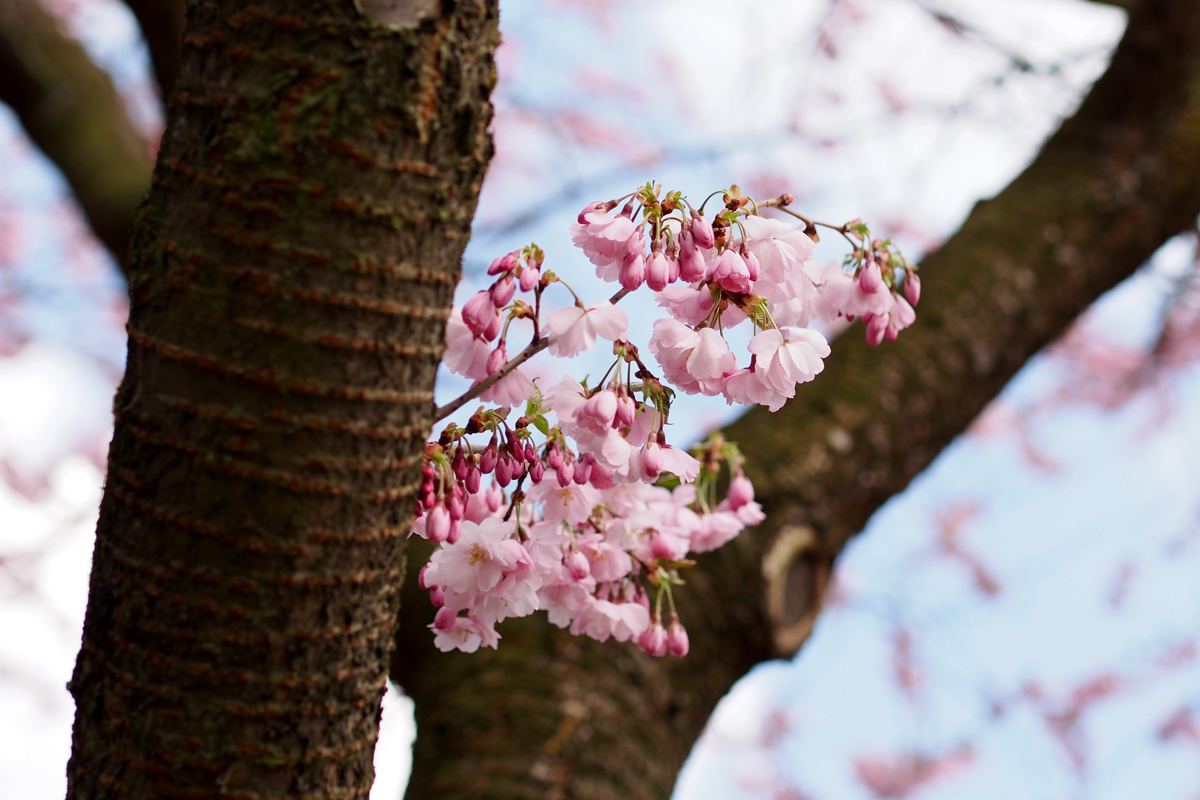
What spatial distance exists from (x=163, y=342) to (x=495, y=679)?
1049mm

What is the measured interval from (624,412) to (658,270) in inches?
4.8

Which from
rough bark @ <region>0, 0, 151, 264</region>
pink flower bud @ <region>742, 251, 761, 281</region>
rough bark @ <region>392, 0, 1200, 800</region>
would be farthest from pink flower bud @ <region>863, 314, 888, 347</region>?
rough bark @ <region>0, 0, 151, 264</region>

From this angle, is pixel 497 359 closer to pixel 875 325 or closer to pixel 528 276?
pixel 528 276

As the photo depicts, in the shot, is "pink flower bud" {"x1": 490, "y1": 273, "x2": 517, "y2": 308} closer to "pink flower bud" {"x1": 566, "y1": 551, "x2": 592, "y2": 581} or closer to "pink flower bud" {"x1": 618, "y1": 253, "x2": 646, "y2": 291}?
"pink flower bud" {"x1": 618, "y1": 253, "x2": 646, "y2": 291}

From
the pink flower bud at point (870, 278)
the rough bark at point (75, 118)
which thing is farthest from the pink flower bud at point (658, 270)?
the rough bark at point (75, 118)

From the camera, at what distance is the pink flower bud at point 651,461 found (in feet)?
2.62

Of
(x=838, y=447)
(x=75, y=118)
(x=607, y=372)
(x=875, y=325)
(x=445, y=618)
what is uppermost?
(x=75, y=118)

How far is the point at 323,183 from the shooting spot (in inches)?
26.2

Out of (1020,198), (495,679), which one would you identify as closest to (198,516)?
(495,679)

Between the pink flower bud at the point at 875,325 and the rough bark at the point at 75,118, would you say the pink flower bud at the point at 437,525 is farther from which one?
the rough bark at the point at 75,118

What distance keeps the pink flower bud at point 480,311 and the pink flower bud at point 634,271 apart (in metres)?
0.11

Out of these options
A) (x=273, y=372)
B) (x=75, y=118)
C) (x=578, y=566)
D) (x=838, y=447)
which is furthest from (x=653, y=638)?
(x=75, y=118)

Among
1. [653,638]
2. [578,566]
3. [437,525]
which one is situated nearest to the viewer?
[437,525]

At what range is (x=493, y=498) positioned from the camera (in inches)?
35.2
